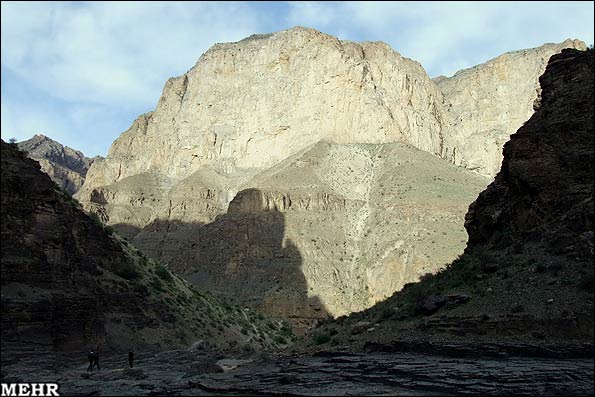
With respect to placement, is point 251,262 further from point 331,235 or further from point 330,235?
point 331,235

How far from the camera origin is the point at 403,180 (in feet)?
304

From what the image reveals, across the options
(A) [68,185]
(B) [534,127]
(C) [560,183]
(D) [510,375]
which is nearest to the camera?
(D) [510,375]

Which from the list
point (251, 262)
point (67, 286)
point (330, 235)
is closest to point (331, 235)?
point (330, 235)

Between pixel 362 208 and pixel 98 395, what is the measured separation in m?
75.6

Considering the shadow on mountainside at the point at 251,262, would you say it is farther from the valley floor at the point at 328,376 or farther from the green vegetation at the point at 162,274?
the valley floor at the point at 328,376

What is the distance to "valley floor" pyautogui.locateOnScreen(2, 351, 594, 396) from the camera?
1523cm

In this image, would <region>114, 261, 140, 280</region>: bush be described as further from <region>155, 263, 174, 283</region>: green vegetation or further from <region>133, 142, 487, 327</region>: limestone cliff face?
<region>133, 142, 487, 327</region>: limestone cliff face

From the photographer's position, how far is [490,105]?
148875 mm

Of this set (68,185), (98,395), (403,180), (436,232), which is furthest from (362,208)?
(68,185)

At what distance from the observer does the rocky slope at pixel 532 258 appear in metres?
17.9

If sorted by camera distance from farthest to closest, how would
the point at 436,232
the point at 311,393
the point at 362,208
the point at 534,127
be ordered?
the point at 362,208
the point at 436,232
the point at 534,127
the point at 311,393

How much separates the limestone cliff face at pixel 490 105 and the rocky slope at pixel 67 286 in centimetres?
10790

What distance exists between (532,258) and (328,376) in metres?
8.57

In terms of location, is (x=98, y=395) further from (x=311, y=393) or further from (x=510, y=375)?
(x=510, y=375)
